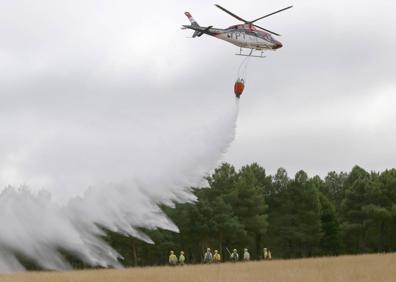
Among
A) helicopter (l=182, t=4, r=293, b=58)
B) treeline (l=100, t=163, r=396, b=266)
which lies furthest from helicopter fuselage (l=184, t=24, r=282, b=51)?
treeline (l=100, t=163, r=396, b=266)

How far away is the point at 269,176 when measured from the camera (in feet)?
315

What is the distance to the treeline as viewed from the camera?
71688mm

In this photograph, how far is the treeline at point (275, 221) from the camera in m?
71.7

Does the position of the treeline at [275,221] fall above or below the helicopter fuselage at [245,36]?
below

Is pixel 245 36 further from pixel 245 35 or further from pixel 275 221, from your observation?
pixel 275 221

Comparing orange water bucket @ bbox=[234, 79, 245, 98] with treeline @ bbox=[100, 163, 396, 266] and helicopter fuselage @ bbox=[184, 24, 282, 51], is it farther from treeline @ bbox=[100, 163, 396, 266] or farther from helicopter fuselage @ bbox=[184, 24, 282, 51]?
treeline @ bbox=[100, 163, 396, 266]

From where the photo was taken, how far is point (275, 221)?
83.9 m

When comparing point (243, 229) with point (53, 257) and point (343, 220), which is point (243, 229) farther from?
point (53, 257)

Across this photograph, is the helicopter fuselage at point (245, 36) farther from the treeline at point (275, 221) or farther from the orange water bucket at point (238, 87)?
the treeline at point (275, 221)

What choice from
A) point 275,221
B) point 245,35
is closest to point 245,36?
point 245,35

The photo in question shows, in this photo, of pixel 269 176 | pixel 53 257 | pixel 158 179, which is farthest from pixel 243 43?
pixel 269 176

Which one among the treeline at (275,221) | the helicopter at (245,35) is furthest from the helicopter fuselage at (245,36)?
the treeline at (275,221)

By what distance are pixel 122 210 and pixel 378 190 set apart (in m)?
52.0

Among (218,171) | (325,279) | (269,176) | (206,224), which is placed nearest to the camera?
(325,279)
